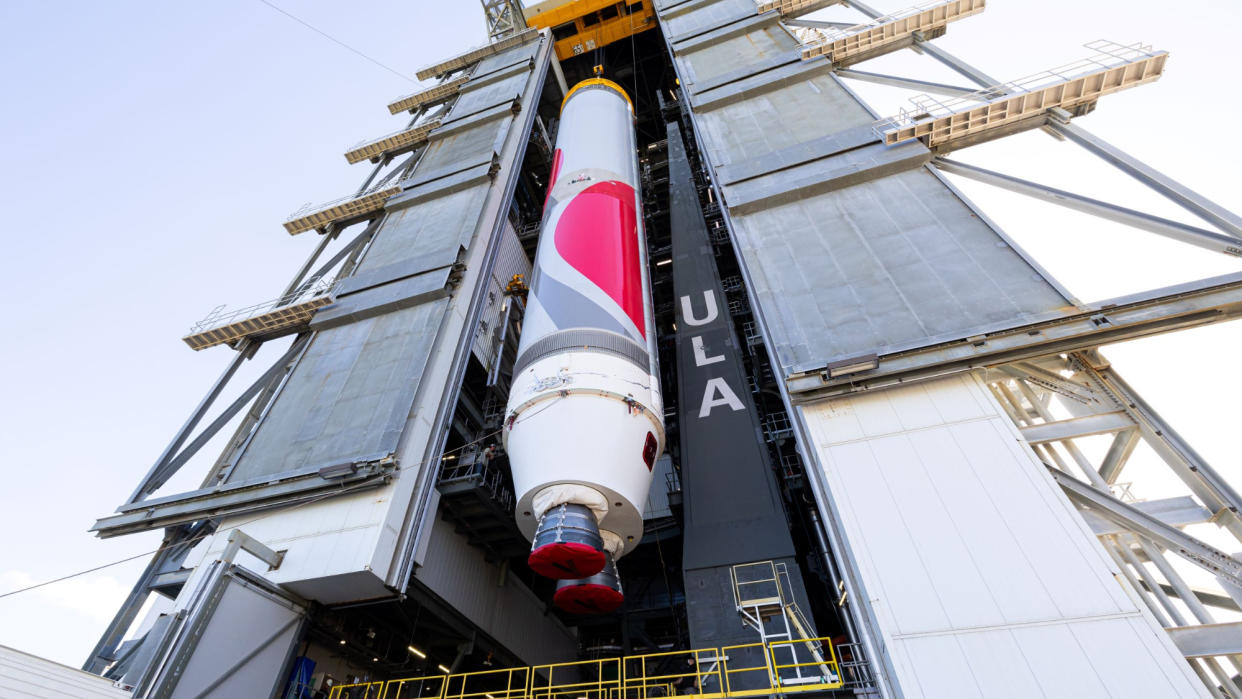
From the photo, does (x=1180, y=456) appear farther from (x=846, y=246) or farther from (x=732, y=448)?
(x=732, y=448)

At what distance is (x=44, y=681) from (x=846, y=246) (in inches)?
550

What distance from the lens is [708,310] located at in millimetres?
16328

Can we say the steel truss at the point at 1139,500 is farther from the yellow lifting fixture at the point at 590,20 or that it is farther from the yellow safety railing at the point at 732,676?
the yellow lifting fixture at the point at 590,20

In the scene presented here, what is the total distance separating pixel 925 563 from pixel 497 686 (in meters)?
12.6

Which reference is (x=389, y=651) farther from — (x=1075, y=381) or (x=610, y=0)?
(x=610, y=0)

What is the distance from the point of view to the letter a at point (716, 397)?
44.3 feet

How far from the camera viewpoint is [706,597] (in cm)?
1029

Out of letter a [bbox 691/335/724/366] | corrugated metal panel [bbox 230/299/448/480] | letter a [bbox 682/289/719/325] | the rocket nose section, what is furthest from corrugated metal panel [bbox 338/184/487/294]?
the rocket nose section

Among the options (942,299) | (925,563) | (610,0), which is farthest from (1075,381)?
(610,0)

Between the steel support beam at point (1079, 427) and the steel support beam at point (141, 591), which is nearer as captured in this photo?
the steel support beam at point (1079, 427)

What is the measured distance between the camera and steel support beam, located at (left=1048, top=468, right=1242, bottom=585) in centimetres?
671

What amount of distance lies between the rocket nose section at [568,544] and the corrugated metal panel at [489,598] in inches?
173

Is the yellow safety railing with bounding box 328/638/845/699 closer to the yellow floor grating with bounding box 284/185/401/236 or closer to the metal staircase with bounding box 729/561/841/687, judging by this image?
the metal staircase with bounding box 729/561/841/687

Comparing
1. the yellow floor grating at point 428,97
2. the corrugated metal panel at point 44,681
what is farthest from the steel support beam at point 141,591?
the yellow floor grating at point 428,97
